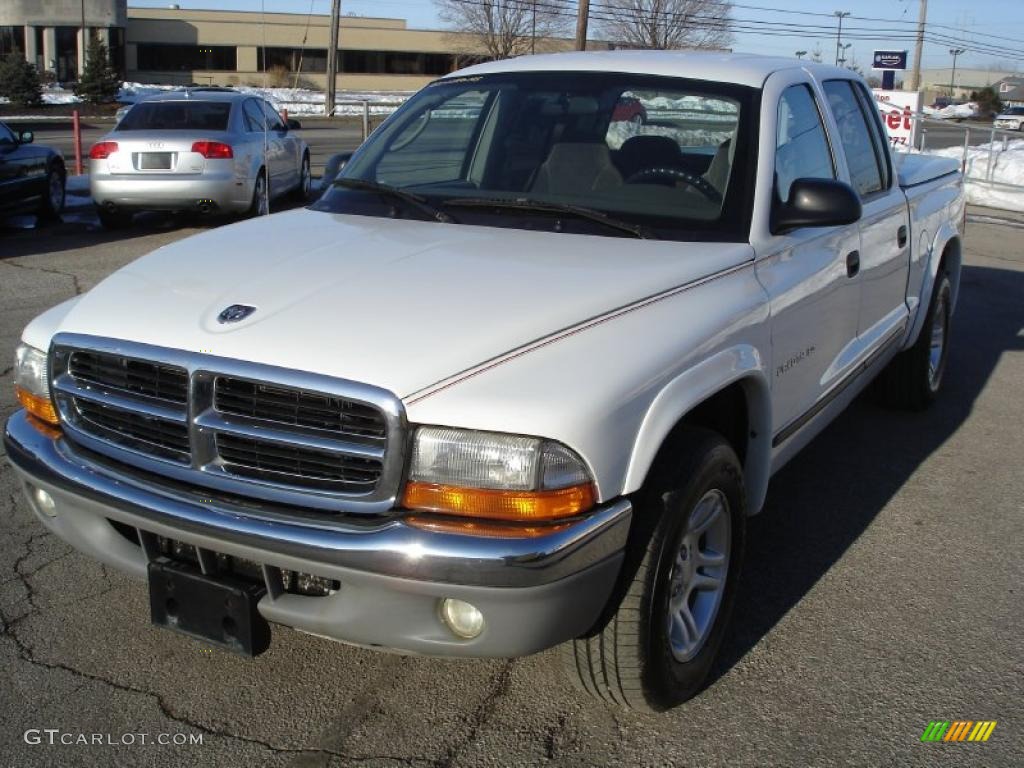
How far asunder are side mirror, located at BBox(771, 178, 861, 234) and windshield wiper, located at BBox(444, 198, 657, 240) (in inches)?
19.3

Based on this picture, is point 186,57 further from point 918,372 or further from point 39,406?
point 39,406

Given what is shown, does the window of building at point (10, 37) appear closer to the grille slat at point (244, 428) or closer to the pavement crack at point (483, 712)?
the grille slat at point (244, 428)

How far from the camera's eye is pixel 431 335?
9.01ft

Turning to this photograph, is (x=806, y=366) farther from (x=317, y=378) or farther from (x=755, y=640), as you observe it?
(x=317, y=378)

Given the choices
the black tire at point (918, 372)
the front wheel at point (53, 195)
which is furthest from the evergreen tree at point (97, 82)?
the black tire at point (918, 372)

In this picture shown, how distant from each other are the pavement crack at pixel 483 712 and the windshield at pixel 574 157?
4.84ft

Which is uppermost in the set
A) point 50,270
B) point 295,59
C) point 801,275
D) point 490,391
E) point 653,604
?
point 295,59

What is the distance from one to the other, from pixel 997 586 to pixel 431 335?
2.64m

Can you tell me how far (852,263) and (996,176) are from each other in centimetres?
1749

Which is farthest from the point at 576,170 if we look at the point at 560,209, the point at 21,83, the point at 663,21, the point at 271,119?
the point at 663,21

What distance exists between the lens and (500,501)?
258 centimetres

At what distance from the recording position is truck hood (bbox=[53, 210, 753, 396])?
2711 millimetres

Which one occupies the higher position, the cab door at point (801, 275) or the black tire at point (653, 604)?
the cab door at point (801, 275)

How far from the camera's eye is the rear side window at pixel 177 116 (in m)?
12.6
